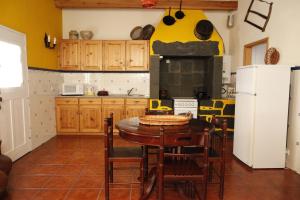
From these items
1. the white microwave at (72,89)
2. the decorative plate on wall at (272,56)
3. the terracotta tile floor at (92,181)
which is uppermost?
the decorative plate on wall at (272,56)

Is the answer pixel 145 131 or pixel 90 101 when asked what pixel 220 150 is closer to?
pixel 145 131

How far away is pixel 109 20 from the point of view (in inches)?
205

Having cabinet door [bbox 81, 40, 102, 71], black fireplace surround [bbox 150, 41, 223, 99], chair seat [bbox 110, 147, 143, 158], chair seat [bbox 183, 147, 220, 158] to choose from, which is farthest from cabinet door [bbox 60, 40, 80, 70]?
chair seat [bbox 183, 147, 220, 158]

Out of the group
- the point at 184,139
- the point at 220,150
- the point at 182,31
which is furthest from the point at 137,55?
the point at 184,139

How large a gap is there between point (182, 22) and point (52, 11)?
279cm

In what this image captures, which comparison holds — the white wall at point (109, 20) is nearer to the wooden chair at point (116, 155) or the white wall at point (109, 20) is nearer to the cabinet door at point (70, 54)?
the cabinet door at point (70, 54)

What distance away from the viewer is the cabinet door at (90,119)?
481 cm

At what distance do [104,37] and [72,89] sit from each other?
1.45 m

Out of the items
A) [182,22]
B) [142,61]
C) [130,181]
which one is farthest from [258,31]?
[130,181]

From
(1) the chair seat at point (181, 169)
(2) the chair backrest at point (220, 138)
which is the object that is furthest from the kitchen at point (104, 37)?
(1) the chair seat at point (181, 169)

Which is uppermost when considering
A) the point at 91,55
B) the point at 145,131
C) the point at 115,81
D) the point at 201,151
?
the point at 91,55

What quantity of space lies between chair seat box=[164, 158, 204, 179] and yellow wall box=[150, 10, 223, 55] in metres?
3.16

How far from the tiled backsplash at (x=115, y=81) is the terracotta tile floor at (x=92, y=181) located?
2090 mm

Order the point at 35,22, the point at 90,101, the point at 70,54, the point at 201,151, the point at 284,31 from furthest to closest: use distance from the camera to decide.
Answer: the point at 70,54 < the point at 90,101 < the point at 35,22 < the point at 284,31 < the point at 201,151
